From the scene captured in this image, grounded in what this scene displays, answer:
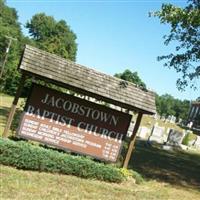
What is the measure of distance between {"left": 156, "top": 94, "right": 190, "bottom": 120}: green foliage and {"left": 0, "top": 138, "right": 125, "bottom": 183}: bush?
14139 centimetres

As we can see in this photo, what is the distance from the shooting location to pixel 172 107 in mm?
162875

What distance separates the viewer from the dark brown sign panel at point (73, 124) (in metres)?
17.4

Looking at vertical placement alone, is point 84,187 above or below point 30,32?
below

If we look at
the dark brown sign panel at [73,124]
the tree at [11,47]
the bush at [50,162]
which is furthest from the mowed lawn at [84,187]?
the tree at [11,47]

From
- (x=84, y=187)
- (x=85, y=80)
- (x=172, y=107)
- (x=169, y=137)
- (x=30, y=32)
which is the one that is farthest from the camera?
(x=172, y=107)

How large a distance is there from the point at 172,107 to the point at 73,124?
14735 centimetres

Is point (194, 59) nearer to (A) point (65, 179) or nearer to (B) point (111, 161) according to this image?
(B) point (111, 161)

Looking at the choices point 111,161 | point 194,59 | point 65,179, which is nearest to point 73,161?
point 65,179

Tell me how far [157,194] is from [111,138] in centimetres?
306

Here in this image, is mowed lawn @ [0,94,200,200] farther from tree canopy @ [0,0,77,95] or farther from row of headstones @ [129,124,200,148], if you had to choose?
tree canopy @ [0,0,77,95]

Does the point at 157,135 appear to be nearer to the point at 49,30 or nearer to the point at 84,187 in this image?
the point at 84,187

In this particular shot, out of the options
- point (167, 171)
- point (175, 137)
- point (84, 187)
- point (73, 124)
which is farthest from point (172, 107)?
point (84, 187)

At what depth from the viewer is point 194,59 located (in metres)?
25.4

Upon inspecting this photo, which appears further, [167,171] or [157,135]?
[157,135]
